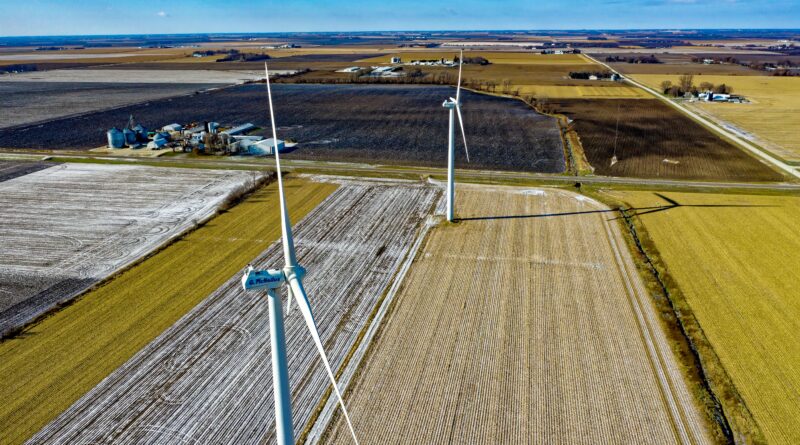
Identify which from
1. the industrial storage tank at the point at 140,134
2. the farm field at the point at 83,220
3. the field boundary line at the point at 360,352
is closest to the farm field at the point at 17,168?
the farm field at the point at 83,220

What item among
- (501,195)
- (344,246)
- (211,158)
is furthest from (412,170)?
(211,158)

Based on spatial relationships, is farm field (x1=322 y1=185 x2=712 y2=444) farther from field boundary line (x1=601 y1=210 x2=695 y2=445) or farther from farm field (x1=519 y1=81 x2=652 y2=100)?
farm field (x1=519 y1=81 x2=652 y2=100)

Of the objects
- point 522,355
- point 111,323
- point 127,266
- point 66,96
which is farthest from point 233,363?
point 66,96

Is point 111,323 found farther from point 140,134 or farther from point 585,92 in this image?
point 585,92

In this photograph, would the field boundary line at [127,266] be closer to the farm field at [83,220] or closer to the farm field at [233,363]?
the farm field at [83,220]

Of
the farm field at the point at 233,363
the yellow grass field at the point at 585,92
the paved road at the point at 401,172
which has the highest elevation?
the yellow grass field at the point at 585,92

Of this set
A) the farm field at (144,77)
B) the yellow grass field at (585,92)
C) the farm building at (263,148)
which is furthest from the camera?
the farm field at (144,77)
